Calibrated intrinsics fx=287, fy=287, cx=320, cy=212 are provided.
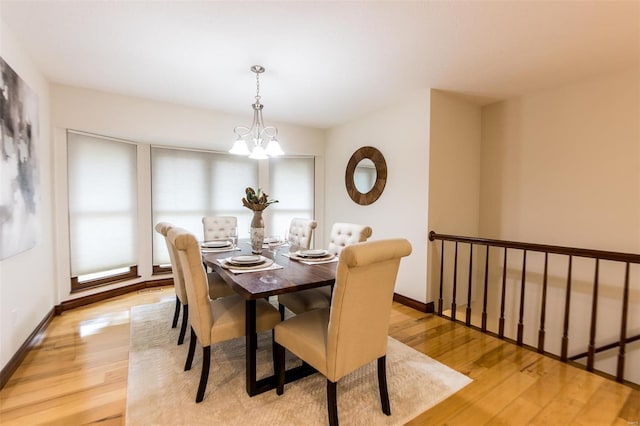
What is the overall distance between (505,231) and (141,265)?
4.65 m

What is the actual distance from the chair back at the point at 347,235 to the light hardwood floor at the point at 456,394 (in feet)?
3.06

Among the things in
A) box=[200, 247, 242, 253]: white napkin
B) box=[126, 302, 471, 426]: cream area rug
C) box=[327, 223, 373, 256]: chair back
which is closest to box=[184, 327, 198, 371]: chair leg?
box=[126, 302, 471, 426]: cream area rug

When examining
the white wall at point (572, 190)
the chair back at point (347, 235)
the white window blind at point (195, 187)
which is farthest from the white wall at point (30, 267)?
the white wall at point (572, 190)

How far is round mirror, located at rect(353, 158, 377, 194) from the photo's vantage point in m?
3.82

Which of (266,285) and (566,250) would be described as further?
(566,250)

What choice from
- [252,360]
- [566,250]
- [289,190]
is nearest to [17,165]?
[252,360]

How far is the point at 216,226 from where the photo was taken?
10.9 ft

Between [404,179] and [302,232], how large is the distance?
1.35 m

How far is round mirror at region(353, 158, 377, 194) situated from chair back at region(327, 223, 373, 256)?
1.27 metres

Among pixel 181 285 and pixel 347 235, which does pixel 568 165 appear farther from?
pixel 181 285

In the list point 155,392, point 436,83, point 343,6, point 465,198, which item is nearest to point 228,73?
point 343,6

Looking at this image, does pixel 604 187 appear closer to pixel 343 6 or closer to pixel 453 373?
pixel 453 373

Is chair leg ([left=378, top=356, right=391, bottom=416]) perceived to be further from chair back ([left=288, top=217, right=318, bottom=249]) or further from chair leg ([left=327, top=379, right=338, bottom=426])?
chair back ([left=288, top=217, right=318, bottom=249])

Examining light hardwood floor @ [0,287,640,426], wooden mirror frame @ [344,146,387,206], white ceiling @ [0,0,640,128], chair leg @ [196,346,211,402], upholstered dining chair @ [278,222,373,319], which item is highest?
white ceiling @ [0,0,640,128]
